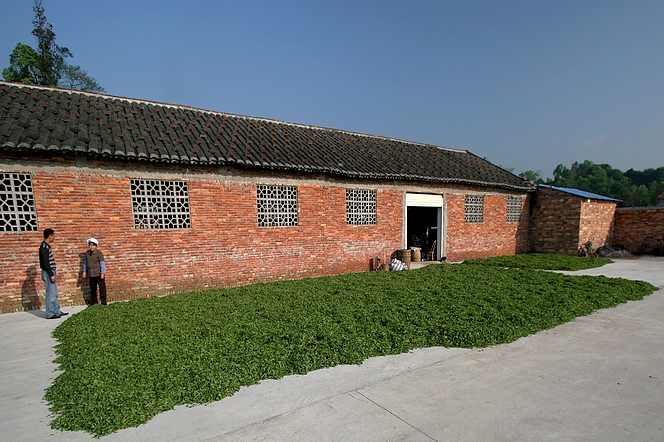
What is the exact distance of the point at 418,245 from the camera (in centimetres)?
1564

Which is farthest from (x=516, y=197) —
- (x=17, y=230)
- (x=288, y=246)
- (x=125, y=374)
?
(x=17, y=230)

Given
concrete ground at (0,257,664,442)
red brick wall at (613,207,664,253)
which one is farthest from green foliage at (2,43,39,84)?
red brick wall at (613,207,664,253)

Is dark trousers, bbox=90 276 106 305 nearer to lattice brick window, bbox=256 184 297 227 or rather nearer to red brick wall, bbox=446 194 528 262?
lattice brick window, bbox=256 184 297 227

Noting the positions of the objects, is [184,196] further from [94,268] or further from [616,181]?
[616,181]

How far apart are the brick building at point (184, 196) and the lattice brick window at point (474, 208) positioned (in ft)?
3.08

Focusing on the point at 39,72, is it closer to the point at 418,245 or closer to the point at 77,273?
the point at 77,273

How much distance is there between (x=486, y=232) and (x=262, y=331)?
1229 centimetres

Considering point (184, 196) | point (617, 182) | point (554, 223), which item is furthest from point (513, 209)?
point (617, 182)

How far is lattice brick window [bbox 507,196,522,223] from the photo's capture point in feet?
48.9

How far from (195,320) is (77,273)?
3679 mm

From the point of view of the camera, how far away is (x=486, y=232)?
46.4 feet

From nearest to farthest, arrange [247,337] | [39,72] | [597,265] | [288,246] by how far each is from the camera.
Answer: [247,337] < [288,246] < [597,265] < [39,72]

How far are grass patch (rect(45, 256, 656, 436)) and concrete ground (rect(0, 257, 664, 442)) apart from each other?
0.18 m

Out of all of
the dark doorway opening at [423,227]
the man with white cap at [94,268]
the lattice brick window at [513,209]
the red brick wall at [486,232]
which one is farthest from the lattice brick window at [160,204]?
the lattice brick window at [513,209]
